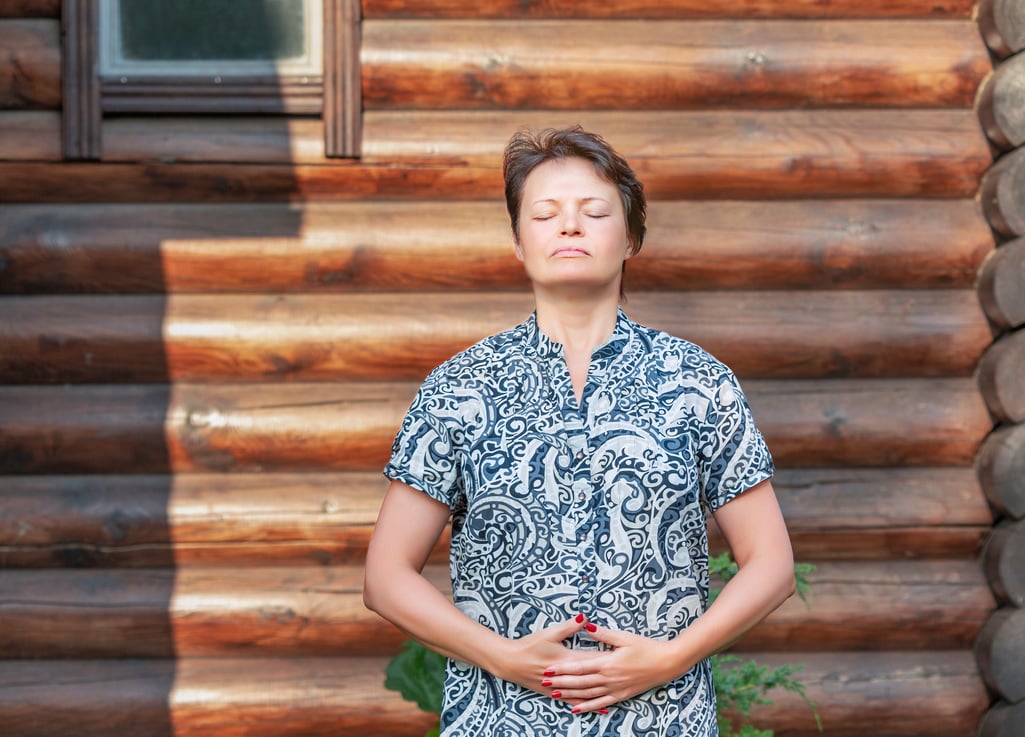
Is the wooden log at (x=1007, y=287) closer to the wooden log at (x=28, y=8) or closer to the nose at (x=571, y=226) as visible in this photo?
the nose at (x=571, y=226)

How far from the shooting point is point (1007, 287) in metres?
4.11

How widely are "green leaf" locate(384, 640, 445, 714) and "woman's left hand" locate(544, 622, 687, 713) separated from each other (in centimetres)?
172

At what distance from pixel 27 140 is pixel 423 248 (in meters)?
1.41

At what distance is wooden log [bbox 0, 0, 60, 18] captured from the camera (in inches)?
165

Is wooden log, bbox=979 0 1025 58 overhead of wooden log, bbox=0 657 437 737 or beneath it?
overhead

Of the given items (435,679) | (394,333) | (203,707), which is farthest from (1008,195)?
(203,707)

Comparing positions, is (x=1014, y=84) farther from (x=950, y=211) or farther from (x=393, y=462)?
(x=393, y=462)

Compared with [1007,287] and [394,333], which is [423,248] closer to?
[394,333]

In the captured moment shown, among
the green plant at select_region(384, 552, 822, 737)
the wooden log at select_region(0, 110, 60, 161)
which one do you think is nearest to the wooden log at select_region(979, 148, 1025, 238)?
the green plant at select_region(384, 552, 822, 737)

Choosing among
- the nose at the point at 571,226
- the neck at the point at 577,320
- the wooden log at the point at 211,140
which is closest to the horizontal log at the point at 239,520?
the wooden log at the point at 211,140

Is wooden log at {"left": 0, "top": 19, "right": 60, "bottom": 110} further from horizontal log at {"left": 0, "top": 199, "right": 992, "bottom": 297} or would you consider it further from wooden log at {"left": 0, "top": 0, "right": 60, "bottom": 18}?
horizontal log at {"left": 0, "top": 199, "right": 992, "bottom": 297}

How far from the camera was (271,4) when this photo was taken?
169 inches

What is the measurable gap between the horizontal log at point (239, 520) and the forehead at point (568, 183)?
7.34 ft

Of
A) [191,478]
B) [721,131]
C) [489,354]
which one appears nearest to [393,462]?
[489,354]
